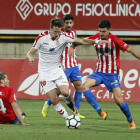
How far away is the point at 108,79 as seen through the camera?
23.7 feet

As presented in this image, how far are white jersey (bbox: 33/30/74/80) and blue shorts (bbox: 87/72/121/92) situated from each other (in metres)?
0.75

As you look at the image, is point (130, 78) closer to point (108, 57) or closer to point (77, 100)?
point (77, 100)

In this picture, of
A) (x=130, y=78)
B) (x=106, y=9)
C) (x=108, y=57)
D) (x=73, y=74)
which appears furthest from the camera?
(x=106, y=9)

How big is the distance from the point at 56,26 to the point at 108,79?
4.44 ft

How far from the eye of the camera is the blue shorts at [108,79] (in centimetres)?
712

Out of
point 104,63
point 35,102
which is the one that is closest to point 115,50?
point 104,63

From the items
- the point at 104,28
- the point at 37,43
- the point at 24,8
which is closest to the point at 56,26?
the point at 37,43

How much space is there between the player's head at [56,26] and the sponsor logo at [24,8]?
9.69m

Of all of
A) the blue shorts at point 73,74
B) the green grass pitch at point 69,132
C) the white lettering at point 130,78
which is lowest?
the green grass pitch at point 69,132

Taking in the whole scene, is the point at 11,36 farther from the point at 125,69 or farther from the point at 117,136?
the point at 117,136

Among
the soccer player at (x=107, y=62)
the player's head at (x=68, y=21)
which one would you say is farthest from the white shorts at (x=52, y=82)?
the player's head at (x=68, y=21)

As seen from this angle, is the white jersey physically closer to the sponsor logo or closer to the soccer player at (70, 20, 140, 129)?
the soccer player at (70, 20, 140, 129)

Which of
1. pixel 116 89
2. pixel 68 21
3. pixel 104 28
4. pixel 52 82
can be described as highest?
pixel 68 21

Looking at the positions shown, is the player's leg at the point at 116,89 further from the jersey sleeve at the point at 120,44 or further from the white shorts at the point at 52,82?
the white shorts at the point at 52,82
